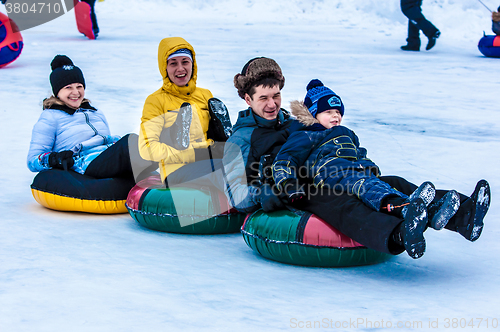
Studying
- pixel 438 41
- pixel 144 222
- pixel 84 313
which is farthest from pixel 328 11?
pixel 84 313

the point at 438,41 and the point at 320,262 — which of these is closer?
the point at 320,262

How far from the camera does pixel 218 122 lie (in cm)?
414

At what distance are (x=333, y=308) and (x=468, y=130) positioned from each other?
5.04 meters

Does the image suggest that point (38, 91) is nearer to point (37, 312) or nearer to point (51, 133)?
point (51, 133)

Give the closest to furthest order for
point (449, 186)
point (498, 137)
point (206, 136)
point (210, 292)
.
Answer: point (210, 292)
point (206, 136)
point (449, 186)
point (498, 137)

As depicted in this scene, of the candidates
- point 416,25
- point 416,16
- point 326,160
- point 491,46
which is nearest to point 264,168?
point 326,160

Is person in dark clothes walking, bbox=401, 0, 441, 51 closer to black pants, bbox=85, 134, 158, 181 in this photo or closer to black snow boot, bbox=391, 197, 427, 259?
black pants, bbox=85, 134, 158, 181

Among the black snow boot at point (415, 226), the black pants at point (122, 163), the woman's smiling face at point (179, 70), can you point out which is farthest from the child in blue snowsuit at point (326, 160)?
the black pants at point (122, 163)

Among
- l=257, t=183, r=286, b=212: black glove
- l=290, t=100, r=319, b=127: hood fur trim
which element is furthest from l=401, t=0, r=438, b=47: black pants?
l=257, t=183, r=286, b=212: black glove

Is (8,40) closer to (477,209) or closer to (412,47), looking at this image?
(412,47)

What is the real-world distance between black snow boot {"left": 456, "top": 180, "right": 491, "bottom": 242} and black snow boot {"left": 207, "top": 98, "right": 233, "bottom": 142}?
5.89 ft

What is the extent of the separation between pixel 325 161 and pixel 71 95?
2.19 m

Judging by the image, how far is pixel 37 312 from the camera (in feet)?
8.14

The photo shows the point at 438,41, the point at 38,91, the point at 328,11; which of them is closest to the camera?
the point at 38,91
